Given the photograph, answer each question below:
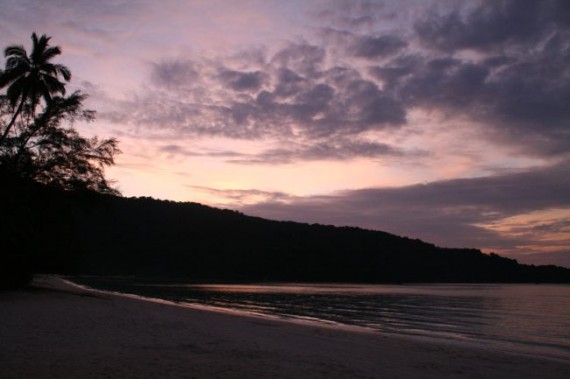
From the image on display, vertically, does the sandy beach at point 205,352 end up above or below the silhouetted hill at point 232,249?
below

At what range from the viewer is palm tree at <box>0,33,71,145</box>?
29.8m

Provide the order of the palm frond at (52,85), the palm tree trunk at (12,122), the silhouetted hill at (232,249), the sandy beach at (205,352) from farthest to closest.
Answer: the silhouetted hill at (232,249) < the palm frond at (52,85) < the palm tree trunk at (12,122) < the sandy beach at (205,352)

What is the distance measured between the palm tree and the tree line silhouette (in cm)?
6

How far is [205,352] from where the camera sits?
13.6 metres

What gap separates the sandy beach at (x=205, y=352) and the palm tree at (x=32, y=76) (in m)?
13.3

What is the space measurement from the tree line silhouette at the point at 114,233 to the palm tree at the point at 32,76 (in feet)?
0.20

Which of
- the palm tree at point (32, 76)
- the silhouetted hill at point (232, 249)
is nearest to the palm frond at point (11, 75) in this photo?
the palm tree at point (32, 76)

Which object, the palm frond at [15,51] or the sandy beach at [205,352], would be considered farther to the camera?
the palm frond at [15,51]

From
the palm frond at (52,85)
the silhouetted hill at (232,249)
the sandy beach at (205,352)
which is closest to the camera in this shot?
the sandy beach at (205,352)

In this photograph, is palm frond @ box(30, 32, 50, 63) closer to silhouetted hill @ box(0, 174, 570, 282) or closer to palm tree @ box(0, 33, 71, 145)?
palm tree @ box(0, 33, 71, 145)

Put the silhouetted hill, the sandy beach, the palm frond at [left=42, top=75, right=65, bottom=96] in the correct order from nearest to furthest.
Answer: the sandy beach
the palm frond at [left=42, top=75, right=65, bottom=96]
the silhouetted hill

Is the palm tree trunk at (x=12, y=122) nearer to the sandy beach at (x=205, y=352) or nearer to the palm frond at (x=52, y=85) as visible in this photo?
the palm frond at (x=52, y=85)

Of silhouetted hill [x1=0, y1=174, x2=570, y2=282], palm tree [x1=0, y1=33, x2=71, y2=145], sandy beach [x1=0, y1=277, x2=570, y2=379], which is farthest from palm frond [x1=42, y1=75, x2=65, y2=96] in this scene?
silhouetted hill [x1=0, y1=174, x2=570, y2=282]

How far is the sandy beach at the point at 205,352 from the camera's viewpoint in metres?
10.6
